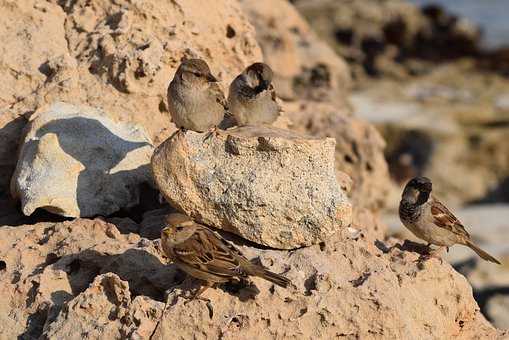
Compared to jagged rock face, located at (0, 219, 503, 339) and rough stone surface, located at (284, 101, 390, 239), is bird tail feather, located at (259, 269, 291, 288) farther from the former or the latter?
rough stone surface, located at (284, 101, 390, 239)

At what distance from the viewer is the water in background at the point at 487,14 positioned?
27.9 m

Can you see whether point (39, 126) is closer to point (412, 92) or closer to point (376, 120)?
point (376, 120)

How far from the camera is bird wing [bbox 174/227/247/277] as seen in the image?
6.32 meters

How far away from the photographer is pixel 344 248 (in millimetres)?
6984

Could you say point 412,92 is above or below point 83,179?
below

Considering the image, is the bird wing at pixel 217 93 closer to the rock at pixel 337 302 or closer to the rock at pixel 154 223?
the rock at pixel 154 223

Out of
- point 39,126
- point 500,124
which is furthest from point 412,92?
point 39,126

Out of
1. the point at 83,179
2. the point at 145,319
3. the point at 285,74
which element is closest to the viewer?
the point at 145,319

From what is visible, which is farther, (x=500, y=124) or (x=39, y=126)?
(x=500, y=124)

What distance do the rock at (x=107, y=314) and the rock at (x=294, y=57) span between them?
5553 mm

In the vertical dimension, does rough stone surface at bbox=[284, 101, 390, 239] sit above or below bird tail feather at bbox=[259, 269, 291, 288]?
below

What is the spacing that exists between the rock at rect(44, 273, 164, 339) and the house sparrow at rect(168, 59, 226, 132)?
1708 millimetres

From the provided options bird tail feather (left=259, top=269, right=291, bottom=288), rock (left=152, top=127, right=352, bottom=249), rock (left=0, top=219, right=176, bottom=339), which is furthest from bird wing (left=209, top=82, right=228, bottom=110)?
bird tail feather (left=259, top=269, right=291, bottom=288)

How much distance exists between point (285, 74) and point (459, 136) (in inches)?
357
